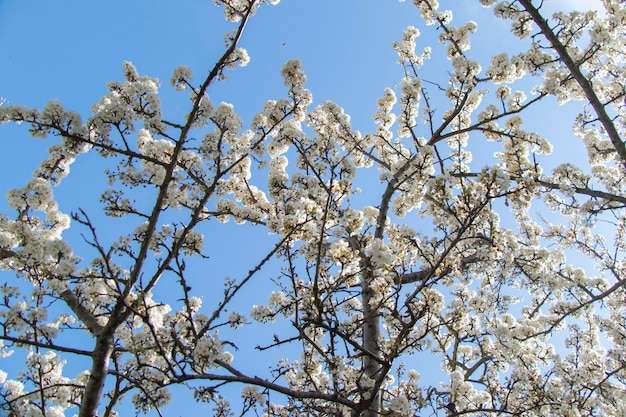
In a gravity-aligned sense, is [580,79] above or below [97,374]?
above

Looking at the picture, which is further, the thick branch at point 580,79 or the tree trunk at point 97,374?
the thick branch at point 580,79

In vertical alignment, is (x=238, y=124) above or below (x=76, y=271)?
above

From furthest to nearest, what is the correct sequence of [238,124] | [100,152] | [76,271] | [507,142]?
1. [507,142]
2. [238,124]
3. [100,152]
4. [76,271]

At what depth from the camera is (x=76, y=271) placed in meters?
5.09

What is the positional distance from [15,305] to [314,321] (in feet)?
12.8

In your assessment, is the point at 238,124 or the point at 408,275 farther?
the point at 408,275

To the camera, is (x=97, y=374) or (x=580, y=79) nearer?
(x=97, y=374)

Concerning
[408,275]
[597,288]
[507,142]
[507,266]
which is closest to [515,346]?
[507,266]

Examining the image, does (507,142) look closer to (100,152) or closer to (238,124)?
(238,124)

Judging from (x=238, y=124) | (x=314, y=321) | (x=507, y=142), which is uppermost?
(x=507, y=142)

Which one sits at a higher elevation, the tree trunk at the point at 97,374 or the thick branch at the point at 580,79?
the thick branch at the point at 580,79

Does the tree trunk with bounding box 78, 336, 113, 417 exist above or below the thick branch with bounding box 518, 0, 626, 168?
below

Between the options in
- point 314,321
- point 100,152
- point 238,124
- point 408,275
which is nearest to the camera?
point 314,321

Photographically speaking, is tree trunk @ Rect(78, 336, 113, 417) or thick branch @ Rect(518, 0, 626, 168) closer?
tree trunk @ Rect(78, 336, 113, 417)
